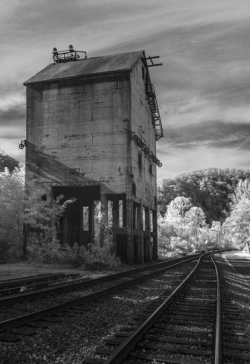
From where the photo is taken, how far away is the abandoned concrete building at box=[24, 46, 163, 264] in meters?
23.6

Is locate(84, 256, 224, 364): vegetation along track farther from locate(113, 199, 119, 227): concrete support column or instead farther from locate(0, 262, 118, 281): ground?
locate(113, 199, 119, 227): concrete support column

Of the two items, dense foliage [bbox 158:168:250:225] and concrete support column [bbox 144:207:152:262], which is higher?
dense foliage [bbox 158:168:250:225]

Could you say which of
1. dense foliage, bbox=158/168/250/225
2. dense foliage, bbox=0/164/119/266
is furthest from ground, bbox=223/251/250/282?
dense foliage, bbox=158/168/250/225

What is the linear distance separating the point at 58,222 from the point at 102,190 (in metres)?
3.83

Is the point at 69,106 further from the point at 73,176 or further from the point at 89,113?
the point at 73,176

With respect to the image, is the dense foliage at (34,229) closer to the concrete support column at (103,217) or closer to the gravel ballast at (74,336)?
the concrete support column at (103,217)

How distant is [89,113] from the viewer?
82.0ft

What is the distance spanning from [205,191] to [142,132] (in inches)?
5774

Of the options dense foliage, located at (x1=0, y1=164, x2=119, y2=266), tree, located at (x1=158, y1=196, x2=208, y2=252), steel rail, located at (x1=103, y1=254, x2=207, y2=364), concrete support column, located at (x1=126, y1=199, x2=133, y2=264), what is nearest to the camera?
steel rail, located at (x1=103, y1=254, x2=207, y2=364)

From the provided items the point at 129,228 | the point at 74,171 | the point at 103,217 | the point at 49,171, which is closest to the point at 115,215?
the point at 129,228

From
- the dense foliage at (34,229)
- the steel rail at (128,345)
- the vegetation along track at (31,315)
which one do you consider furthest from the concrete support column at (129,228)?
the steel rail at (128,345)

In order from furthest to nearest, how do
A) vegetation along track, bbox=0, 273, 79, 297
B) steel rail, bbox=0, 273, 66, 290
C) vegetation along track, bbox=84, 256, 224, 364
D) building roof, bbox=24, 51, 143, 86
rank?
1. building roof, bbox=24, 51, 143, 86
2. steel rail, bbox=0, 273, 66, 290
3. vegetation along track, bbox=0, 273, 79, 297
4. vegetation along track, bbox=84, 256, 224, 364

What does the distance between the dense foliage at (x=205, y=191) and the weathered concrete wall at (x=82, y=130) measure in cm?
12410

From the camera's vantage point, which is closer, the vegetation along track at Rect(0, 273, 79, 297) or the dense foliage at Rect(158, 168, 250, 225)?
the vegetation along track at Rect(0, 273, 79, 297)
